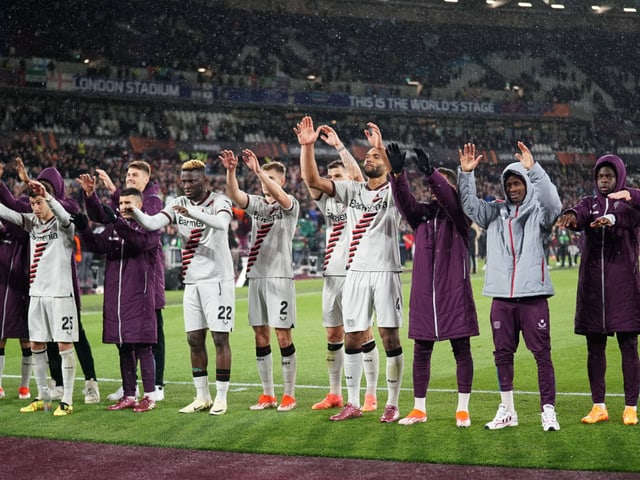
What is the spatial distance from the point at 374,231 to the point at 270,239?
107cm

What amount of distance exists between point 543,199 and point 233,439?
8.99 ft

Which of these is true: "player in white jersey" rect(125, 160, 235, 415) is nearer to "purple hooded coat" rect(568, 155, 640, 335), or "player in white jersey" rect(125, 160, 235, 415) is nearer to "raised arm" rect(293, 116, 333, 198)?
"raised arm" rect(293, 116, 333, 198)

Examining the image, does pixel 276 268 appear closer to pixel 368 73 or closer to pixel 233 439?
pixel 233 439

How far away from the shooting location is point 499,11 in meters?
47.1

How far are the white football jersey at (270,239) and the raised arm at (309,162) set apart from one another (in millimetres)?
610

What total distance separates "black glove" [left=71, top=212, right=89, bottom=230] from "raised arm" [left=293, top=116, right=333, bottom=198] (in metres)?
1.89

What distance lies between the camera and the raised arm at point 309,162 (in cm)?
723

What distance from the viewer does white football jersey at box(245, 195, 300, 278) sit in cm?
798

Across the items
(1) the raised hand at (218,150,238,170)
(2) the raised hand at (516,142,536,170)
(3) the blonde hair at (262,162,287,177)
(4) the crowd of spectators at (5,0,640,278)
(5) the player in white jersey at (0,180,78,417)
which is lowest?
(5) the player in white jersey at (0,180,78,417)

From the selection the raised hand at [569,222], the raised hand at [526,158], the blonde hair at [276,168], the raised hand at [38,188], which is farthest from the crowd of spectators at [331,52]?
the raised hand at [569,222]

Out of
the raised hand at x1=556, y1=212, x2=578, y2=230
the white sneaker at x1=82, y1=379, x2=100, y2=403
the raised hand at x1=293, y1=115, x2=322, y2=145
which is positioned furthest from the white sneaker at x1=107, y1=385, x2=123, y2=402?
the raised hand at x1=556, y1=212, x2=578, y2=230

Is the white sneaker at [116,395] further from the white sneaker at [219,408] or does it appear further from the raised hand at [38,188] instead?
the raised hand at [38,188]

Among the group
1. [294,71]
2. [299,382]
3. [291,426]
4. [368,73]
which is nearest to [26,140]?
[294,71]

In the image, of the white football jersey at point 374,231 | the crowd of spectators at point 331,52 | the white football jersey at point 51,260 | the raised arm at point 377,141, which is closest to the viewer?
the raised arm at point 377,141
